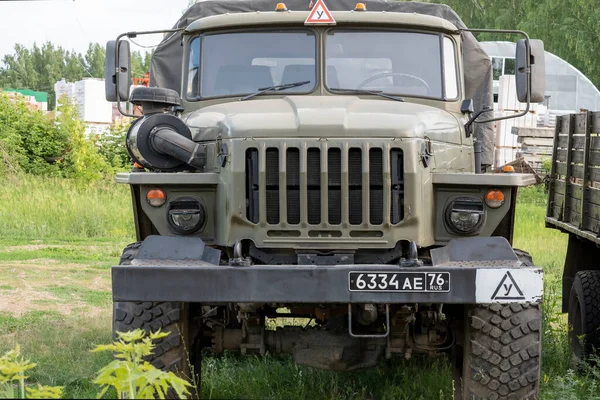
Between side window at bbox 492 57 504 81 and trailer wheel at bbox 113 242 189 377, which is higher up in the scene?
side window at bbox 492 57 504 81

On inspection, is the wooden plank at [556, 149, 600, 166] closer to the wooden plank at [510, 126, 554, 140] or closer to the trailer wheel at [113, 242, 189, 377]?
the trailer wheel at [113, 242, 189, 377]

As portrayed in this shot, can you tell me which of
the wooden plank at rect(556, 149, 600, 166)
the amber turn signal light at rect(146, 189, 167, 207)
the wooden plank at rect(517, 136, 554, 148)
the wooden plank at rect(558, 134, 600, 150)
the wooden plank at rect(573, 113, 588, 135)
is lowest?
the wooden plank at rect(517, 136, 554, 148)

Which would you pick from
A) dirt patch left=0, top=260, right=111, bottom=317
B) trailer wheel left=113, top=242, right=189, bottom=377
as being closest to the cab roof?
trailer wheel left=113, top=242, right=189, bottom=377

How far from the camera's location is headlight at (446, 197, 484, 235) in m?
5.34

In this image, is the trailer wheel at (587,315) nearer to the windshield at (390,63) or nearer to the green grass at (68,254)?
the windshield at (390,63)

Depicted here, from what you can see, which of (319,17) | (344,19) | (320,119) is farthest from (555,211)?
(320,119)

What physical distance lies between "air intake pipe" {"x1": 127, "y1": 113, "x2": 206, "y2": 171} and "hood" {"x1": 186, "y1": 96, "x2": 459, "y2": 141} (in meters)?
0.16

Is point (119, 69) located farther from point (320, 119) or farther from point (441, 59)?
point (441, 59)

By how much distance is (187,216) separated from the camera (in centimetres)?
539

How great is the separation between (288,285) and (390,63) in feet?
7.14

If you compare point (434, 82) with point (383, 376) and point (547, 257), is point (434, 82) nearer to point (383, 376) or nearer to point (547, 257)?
point (383, 376)

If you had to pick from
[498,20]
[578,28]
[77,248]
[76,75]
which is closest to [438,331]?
[77,248]

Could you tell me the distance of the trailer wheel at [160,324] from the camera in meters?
5.16

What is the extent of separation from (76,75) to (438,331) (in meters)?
78.0
